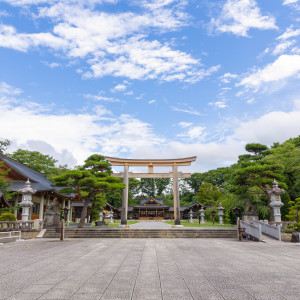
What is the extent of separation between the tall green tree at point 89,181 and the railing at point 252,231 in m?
9.87

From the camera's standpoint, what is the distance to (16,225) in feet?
55.2

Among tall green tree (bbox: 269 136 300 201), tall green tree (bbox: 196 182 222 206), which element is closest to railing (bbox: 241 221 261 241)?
tall green tree (bbox: 269 136 300 201)

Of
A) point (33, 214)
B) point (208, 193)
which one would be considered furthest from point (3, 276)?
point (208, 193)

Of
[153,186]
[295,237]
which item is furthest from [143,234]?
[153,186]

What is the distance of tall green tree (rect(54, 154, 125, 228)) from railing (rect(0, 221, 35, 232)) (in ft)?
12.7

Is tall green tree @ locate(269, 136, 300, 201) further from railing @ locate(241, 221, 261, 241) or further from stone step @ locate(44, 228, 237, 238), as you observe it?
stone step @ locate(44, 228, 237, 238)

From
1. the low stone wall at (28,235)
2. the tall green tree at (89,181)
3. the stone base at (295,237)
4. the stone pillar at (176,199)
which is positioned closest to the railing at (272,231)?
the stone base at (295,237)

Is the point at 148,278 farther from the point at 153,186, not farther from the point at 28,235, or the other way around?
the point at 153,186

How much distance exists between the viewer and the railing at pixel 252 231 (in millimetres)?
→ 15237

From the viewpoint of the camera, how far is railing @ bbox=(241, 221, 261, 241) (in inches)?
600

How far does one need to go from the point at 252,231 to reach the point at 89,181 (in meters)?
12.1

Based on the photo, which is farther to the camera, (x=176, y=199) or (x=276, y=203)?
(x=176, y=199)

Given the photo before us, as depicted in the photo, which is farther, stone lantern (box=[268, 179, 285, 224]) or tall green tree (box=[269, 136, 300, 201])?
tall green tree (box=[269, 136, 300, 201])

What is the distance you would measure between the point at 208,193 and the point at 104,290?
156 ft
